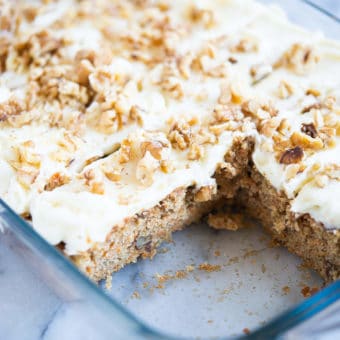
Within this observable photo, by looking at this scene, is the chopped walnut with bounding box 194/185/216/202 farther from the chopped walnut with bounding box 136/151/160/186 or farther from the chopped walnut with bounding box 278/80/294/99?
the chopped walnut with bounding box 278/80/294/99

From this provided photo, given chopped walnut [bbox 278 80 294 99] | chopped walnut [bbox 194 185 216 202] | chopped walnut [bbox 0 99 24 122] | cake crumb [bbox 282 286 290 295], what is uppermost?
chopped walnut [bbox 278 80 294 99]

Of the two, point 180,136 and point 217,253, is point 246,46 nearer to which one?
point 180,136

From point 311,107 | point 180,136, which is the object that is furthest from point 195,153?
point 311,107

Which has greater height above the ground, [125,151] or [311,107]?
[311,107]

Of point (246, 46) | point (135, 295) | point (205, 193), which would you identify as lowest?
point (135, 295)

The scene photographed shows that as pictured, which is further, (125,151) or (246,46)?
(246,46)

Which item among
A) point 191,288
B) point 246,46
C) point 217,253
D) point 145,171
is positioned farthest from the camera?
point 246,46

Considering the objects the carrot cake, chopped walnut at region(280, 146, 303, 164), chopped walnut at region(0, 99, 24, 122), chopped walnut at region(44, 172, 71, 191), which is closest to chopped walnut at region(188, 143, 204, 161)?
the carrot cake
